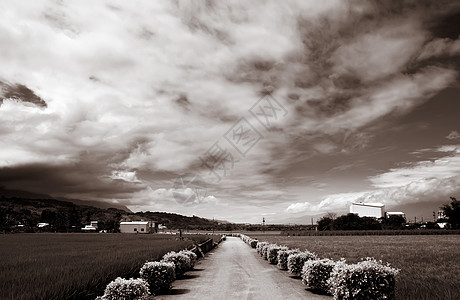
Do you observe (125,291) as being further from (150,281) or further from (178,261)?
(178,261)

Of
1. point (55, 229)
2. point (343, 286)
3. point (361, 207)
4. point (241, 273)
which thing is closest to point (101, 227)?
point (55, 229)

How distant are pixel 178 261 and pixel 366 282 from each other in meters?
13.1

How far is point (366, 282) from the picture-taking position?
34.4ft

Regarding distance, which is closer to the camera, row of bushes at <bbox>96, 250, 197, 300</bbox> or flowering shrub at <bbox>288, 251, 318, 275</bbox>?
row of bushes at <bbox>96, 250, 197, 300</bbox>

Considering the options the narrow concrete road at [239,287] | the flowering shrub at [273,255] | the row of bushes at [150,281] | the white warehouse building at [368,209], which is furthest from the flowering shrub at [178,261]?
the white warehouse building at [368,209]

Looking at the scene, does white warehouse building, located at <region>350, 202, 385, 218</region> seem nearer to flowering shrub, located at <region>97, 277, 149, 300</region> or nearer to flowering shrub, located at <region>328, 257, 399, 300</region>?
flowering shrub, located at <region>328, 257, 399, 300</region>

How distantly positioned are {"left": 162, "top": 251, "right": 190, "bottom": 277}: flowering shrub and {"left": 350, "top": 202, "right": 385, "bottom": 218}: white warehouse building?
17490cm

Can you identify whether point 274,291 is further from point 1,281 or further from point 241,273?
point 1,281

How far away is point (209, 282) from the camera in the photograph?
18.3 m

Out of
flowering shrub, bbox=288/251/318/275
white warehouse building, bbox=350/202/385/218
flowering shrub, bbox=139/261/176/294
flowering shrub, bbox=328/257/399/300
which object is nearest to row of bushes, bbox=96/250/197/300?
flowering shrub, bbox=139/261/176/294

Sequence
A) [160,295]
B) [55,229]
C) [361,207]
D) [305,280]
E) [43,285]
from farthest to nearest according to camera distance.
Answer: [361,207], [55,229], [305,280], [160,295], [43,285]

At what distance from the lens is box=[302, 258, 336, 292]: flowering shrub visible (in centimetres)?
1519

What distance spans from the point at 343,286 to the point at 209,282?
901 cm

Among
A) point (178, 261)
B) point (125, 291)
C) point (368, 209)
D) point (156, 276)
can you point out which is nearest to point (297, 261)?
point (178, 261)
